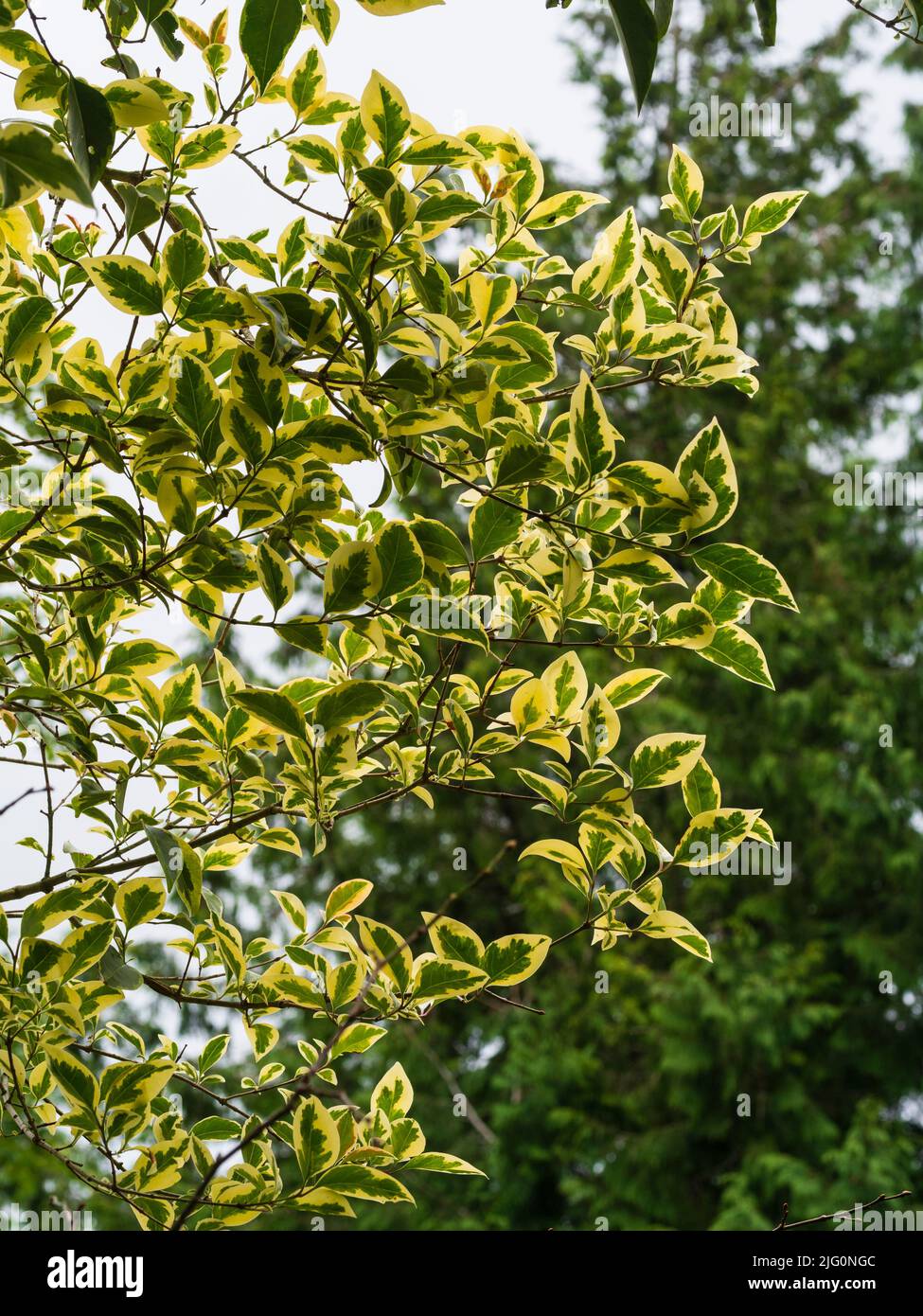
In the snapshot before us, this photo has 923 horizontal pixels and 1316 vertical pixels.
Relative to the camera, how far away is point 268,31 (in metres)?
1.06

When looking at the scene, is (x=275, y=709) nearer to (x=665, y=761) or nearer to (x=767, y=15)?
(x=665, y=761)

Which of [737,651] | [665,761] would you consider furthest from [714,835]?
[737,651]

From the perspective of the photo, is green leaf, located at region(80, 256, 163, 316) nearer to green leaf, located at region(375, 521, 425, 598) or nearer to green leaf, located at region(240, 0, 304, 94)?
green leaf, located at region(240, 0, 304, 94)

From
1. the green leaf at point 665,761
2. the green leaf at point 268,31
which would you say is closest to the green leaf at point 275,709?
the green leaf at point 665,761

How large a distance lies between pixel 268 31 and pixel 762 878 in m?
7.59

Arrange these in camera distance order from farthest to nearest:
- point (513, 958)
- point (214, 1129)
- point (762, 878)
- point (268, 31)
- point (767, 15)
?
point (762, 878) → point (214, 1129) → point (513, 958) → point (268, 31) → point (767, 15)

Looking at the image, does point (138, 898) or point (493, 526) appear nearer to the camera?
point (493, 526)

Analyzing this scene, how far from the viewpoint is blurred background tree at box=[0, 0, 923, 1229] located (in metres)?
7.39

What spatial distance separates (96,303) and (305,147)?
432mm

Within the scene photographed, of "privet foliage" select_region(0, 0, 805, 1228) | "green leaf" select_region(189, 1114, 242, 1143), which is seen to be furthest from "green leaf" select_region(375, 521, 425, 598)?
"green leaf" select_region(189, 1114, 242, 1143)

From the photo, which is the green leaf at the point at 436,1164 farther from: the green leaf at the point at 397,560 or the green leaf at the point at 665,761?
the green leaf at the point at 397,560


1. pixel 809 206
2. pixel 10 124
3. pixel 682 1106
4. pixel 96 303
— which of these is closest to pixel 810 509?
pixel 809 206

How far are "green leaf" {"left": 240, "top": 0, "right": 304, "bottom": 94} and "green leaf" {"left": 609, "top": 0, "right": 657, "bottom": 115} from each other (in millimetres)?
526

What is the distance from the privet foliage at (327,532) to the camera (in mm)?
1107
